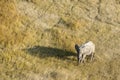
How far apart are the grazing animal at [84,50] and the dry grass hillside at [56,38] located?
63 centimetres

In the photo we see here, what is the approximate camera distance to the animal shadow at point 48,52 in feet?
99.2

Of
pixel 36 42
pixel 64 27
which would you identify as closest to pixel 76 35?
pixel 64 27

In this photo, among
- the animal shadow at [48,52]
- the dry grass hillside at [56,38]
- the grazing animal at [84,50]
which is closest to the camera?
the dry grass hillside at [56,38]

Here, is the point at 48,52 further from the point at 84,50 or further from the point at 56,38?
the point at 84,50

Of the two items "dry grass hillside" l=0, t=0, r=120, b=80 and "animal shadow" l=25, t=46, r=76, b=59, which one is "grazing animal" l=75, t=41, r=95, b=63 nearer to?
"dry grass hillside" l=0, t=0, r=120, b=80

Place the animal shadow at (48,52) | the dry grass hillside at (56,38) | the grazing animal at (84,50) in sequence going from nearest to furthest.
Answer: the dry grass hillside at (56,38) → the grazing animal at (84,50) → the animal shadow at (48,52)

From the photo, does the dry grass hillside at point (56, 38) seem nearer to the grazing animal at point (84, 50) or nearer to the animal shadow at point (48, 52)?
the animal shadow at point (48, 52)

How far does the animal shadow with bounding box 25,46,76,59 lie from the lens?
3023 centimetres

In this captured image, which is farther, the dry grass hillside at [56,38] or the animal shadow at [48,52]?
the animal shadow at [48,52]

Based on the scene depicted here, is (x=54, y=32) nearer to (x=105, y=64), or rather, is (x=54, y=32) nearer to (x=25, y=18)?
(x=25, y=18)

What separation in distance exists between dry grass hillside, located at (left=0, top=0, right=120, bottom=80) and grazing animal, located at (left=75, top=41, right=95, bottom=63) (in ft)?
2.07

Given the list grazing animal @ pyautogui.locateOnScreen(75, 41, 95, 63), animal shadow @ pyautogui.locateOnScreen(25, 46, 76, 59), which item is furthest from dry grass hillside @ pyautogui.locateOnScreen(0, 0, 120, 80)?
grazing animal @ pyautogui.locateOnScreen(75, 41, 95, 63)

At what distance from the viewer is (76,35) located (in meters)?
32.9

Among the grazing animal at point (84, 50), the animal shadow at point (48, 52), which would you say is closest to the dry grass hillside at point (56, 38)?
the animal shadow at point (48, 52)
